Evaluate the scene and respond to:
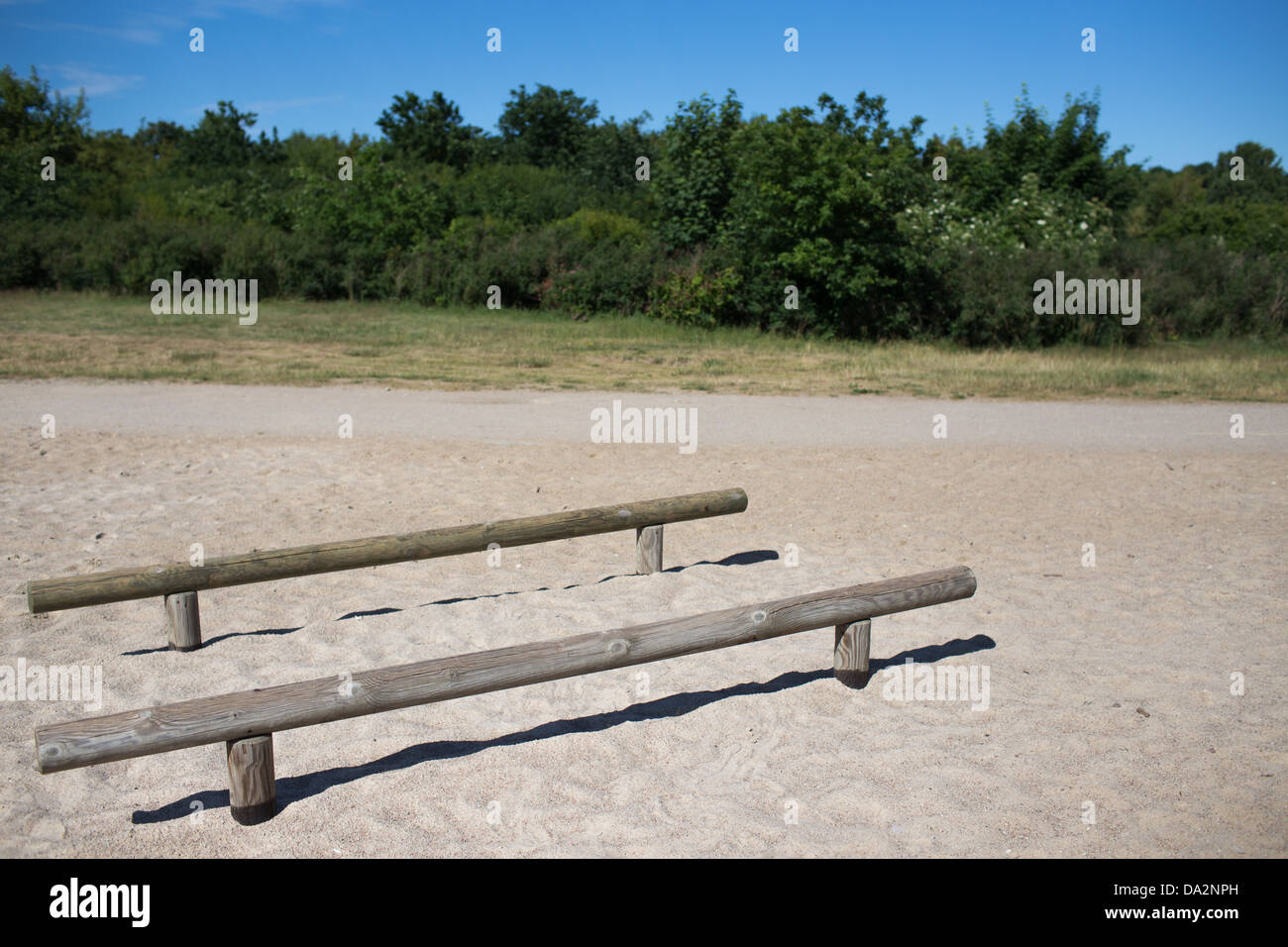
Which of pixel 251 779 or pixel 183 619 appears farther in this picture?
pixel 183 619

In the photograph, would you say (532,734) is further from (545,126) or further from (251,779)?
(545,126)

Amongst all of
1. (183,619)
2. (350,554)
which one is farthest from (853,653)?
(183,619)

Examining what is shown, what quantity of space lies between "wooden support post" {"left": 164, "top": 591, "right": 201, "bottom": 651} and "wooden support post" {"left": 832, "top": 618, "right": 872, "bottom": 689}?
10.5 feet

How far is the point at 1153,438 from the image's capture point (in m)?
11.2

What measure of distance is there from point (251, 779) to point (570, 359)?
13.7 metres

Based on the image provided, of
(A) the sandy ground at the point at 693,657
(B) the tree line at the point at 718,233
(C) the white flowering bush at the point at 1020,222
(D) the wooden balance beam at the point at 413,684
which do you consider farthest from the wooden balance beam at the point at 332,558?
(C) the white flowering bush at the point at 1020,222

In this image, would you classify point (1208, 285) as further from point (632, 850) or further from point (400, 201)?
point (632, 850)

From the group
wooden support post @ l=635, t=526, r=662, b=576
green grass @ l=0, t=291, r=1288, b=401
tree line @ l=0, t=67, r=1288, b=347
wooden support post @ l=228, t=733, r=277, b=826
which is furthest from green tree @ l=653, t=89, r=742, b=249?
wooden support post @ l=228, t=733, r=277, b=826

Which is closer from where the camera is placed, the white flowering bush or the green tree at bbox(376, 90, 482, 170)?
the white flowering bush

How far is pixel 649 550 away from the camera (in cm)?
670

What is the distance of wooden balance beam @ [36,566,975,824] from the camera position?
11.4ft

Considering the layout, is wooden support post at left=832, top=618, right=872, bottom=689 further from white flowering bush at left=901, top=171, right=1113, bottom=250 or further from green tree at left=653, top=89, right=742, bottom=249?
green tree at left=653, top=89, right=742, bottom=249

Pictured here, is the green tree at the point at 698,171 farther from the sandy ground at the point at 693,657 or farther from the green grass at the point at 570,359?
A: the sandy ground at the point at 693,657

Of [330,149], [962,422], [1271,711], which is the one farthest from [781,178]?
[330,149]
